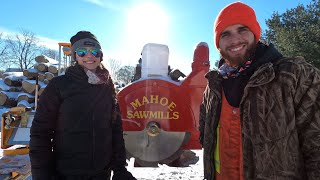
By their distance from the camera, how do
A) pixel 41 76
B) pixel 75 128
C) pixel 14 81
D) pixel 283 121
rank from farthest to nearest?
1. pixel 14 81
2. pixel 41 76
3. pixel 75 128
4. pixel 283 121

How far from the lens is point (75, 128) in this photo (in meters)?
2.22

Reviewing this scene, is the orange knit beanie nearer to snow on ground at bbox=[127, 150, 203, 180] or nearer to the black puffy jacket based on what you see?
the black puffy jacket

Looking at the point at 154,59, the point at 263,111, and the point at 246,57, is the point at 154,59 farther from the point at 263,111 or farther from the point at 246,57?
the point at 263,111

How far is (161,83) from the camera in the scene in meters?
3.60

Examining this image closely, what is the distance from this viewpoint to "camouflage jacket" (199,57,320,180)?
1607 mm

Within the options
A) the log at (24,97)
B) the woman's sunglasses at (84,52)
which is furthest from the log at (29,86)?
the woman's sunglasses at (84,52)

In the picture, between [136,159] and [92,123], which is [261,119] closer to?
[92,123]

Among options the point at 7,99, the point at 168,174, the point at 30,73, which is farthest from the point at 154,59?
the point at 7,99

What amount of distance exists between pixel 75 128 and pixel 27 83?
44.3ft

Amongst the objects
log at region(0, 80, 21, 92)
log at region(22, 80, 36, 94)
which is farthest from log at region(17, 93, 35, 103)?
log at region(0, 80, 21, 92)

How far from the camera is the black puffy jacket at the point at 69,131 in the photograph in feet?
7.18

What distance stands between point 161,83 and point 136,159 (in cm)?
85

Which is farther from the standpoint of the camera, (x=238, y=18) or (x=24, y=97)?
(x=24, y=97)

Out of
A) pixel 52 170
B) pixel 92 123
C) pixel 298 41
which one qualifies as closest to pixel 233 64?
pixel 92 123
